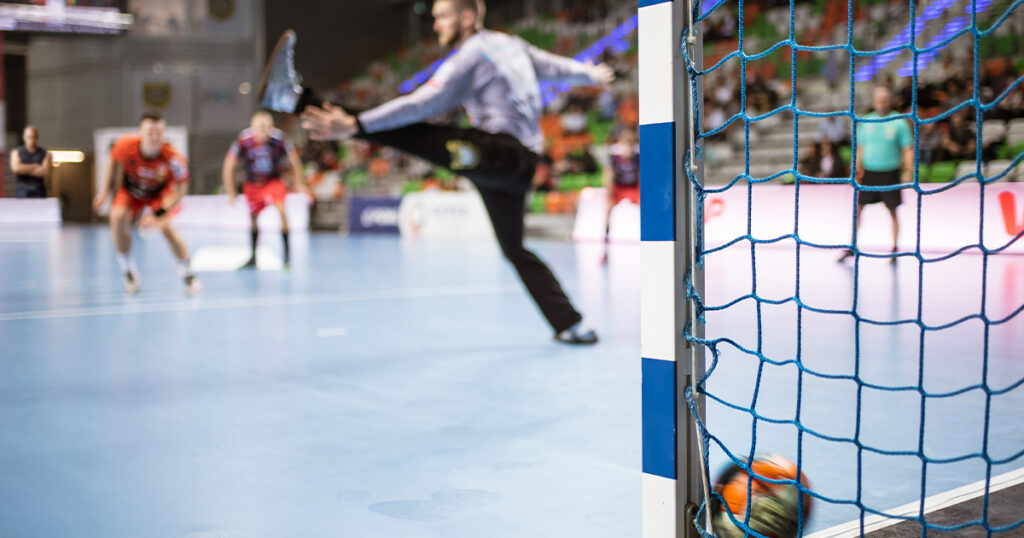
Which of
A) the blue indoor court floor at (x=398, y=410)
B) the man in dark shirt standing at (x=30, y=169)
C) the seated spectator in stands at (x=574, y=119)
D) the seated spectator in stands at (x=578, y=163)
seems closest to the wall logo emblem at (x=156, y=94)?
the seated spectator in stands at (x=574, y=119)

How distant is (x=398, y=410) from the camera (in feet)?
11.3

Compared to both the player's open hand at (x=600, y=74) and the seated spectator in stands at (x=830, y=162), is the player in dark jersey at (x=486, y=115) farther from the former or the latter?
the seated spectator in stands at (x=830, y=162)

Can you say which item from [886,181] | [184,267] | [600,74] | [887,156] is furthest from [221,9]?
[600,74]

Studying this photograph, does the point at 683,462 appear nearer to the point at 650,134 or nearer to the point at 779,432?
the point at 650,134

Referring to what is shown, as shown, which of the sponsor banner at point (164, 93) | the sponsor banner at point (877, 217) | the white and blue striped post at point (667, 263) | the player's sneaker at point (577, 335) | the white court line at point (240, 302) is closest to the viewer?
the white and blue striped post at point (667, 263)

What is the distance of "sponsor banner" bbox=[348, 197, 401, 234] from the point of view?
1903cm

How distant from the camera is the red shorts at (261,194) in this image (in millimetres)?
10648

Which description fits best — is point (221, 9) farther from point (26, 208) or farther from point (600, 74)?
point (600, 74)

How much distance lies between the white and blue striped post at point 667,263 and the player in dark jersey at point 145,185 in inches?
265

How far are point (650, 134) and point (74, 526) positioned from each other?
1606 mm

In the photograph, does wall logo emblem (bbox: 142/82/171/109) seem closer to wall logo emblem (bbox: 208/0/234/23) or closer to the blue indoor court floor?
wall logo emblem (bbox: 208/0/234/23)

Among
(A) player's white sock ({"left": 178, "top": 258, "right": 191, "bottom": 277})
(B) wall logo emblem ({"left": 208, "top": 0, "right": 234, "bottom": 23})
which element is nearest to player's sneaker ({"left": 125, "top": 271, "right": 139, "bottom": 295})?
(A) player's white sock ({"left": 178, "top": 258, "right": 191, "bottom": 277})

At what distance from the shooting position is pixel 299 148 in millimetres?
26922

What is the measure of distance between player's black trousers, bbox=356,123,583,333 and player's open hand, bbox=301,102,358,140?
8.8 inches
